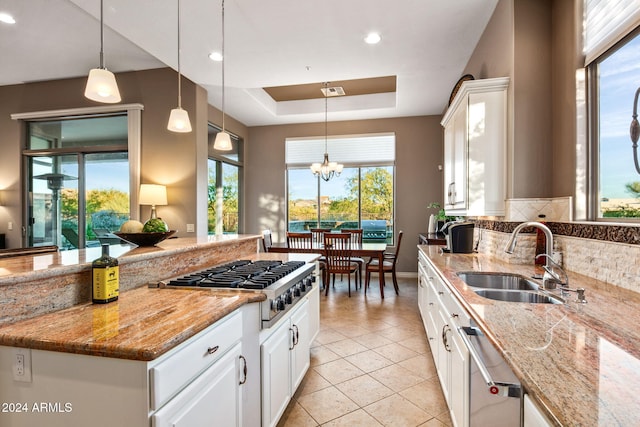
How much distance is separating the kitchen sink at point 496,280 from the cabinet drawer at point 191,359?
4.96ft

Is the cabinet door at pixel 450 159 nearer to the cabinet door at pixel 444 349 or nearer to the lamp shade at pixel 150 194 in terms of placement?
the cabinet door at pixel 444 349

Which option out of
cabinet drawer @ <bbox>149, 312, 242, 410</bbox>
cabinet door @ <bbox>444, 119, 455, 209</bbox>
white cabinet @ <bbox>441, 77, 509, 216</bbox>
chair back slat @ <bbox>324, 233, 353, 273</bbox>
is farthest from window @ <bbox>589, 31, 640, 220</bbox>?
chair back slat @ <bbox>324, 233, 353, 273</bbox>

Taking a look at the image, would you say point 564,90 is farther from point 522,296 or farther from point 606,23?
point 522,296

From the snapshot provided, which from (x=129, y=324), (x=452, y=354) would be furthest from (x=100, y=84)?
(x=452, y=354)

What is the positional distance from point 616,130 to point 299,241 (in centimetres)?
398

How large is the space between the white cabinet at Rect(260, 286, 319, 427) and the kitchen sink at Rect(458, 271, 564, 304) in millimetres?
1095

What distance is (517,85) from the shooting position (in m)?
2.44

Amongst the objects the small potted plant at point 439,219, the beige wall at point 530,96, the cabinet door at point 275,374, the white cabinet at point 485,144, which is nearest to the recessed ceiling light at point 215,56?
the white cabinet at point 485,144

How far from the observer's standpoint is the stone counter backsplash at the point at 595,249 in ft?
4.95

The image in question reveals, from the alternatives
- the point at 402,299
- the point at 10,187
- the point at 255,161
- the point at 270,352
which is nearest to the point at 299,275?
the point at 270,352

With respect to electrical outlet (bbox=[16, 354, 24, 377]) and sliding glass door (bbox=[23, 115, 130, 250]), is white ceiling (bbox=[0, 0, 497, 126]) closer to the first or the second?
sliding glass door (bbox=[23, 115, 130, 250])

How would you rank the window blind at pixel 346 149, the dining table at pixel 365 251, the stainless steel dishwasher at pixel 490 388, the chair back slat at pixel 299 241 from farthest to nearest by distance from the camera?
the window blind at pixel 346 149 → the chair back slat at pixel 299 241 → the dining table at pixel 365 251 → the stainless steel dishwasher at pixel 490 388

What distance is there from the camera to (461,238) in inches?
122

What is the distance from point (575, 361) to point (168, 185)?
455 centimetres
